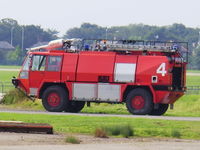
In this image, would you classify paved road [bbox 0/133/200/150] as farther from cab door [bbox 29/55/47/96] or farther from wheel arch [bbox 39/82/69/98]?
cab door [bbox 29/55/47/96]

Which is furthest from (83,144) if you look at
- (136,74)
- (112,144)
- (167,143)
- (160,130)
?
(136,74)

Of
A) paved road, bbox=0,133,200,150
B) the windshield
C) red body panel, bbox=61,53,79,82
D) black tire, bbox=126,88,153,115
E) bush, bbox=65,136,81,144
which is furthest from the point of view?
the windshield

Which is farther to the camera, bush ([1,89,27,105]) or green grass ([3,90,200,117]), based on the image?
bush ([1,89,27,105])

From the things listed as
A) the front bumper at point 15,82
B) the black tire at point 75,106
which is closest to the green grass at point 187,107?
the black tire at point 75,106

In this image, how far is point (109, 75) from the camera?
37.9 meters

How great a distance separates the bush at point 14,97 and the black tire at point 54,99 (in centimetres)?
425

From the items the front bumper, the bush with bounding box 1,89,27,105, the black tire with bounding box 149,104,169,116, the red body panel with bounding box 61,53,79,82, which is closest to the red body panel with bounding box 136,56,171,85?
the black tire with bounding box 149,104,169,116

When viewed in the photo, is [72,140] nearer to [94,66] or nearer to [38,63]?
[94,66]

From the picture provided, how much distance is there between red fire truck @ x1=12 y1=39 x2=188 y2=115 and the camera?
37.6 metres

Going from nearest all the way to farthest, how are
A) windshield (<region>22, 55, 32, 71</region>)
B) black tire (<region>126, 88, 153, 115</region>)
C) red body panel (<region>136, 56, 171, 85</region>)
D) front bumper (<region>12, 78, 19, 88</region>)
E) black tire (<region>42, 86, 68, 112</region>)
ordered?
red body panel (<region>136, 56, 171, 85</region>), black tire (<region>126, 88, 153, 115</region>), black tire (<region>42, 86, 68, 112</region>), windshield (<region>22, 55, 32, 71</region>), front bumper (<region>12, 78, 19, 88</region>)

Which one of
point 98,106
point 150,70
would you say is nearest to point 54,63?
point 150,70

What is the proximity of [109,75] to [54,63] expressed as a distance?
2499mm

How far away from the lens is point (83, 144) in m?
24.2

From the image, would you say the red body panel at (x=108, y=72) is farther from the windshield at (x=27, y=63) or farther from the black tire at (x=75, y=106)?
the black tire at (x=75, y=106)
